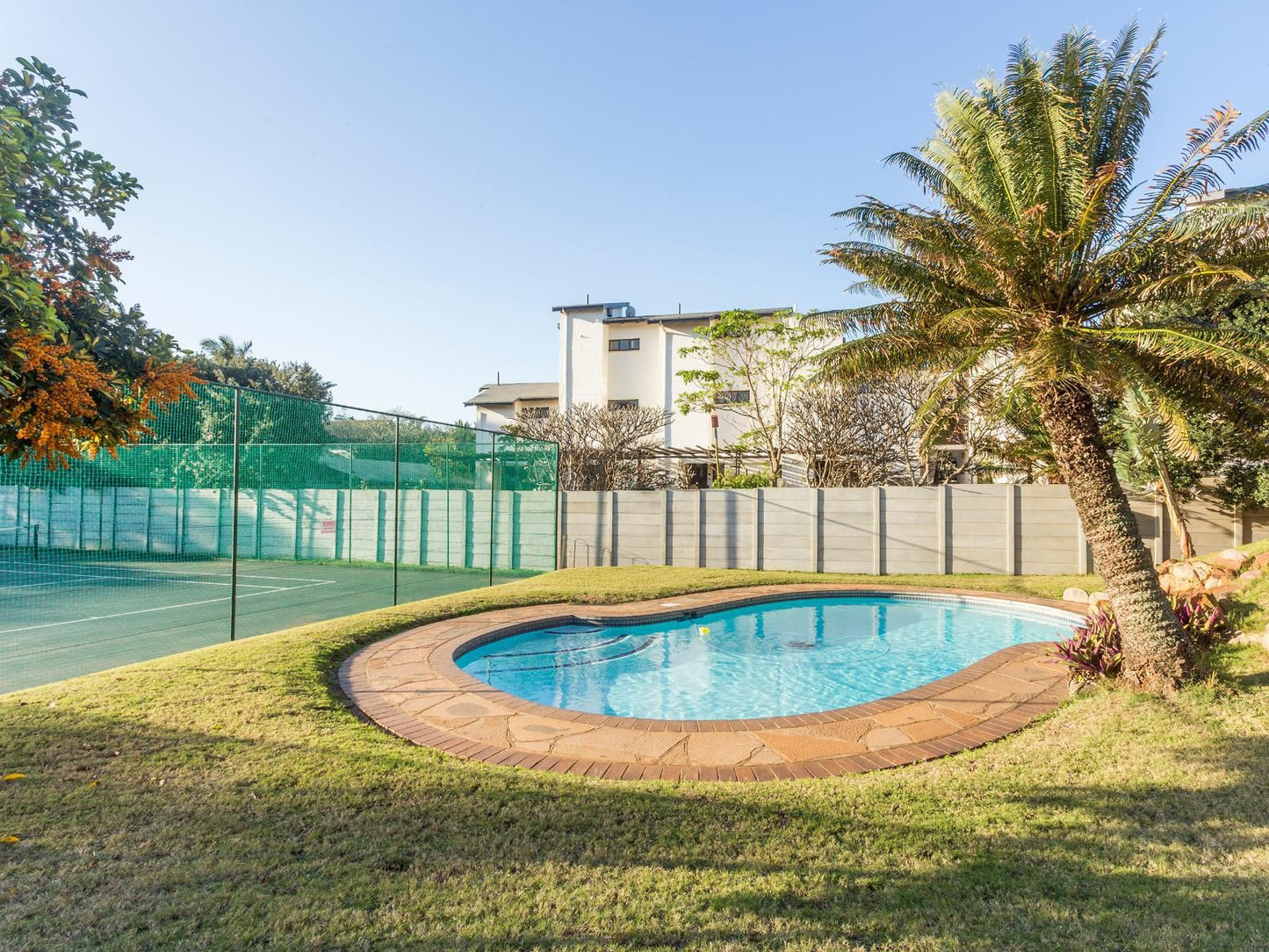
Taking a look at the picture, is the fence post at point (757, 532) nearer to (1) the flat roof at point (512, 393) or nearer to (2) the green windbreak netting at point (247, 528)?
(2) the green windbreak netting at point (247, 528)

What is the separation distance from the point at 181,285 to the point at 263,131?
2.71 meters

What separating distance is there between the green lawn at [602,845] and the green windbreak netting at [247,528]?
4018 mm

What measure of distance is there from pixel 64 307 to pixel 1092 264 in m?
7.27

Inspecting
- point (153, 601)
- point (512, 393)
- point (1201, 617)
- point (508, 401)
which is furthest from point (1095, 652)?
point (512, 393)

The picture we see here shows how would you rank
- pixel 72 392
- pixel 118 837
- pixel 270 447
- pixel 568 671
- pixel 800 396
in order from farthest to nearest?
1. pixel 800 396
2. pixel 270 447
3. pixel 568 671
4. pixel 118 837
5. pixel 72 392

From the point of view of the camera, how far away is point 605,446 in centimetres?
2058

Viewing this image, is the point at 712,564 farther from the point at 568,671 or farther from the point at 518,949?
the point at 518,949

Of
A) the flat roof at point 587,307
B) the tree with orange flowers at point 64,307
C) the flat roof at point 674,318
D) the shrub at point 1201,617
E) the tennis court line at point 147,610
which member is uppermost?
the flat roof at point 587,307

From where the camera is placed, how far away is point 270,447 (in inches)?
535

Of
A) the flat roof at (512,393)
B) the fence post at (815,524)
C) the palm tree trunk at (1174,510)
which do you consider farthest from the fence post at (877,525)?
the flat roof at (512,393)

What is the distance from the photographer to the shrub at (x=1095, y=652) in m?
6.05

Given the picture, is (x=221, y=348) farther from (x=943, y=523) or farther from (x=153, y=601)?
(x=943, y=523)

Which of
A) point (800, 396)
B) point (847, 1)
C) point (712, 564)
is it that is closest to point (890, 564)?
point (712, 564)

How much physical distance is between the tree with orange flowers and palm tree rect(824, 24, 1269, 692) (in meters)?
5.86
